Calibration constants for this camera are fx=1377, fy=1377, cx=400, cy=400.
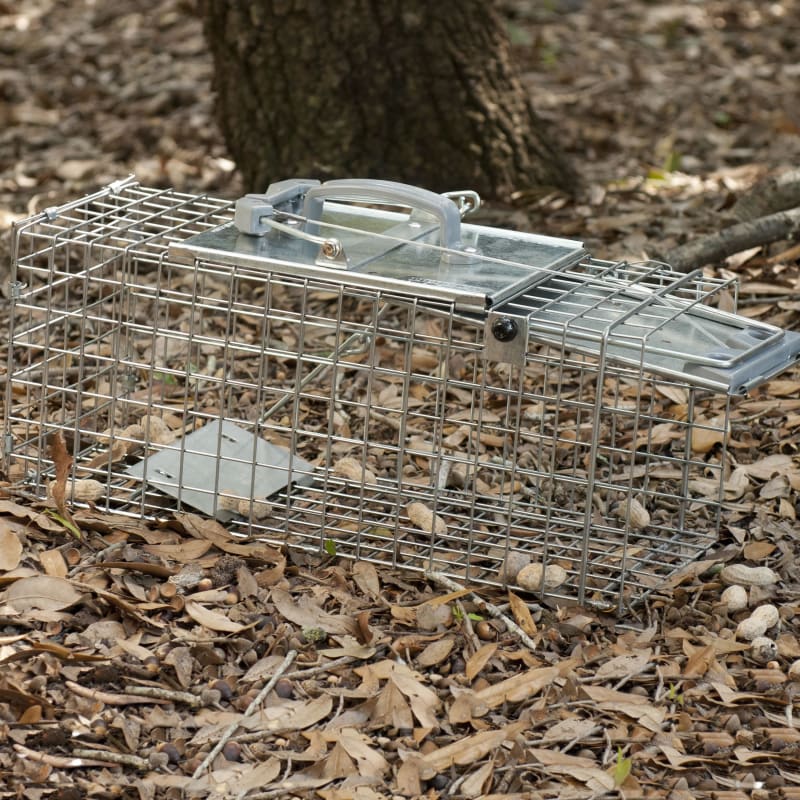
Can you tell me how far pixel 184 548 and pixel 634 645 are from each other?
102 cm

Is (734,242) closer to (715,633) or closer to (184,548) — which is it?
(715,633)

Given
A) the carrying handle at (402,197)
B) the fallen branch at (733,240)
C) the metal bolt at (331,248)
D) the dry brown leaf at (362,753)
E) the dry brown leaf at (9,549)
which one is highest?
the carrying handle at (402,197)

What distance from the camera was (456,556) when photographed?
3.20 meters

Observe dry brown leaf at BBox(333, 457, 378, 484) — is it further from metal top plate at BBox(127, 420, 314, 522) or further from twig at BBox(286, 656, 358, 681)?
twig at BBox(286, 656, 358, 681)

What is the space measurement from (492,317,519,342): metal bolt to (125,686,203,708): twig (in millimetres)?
947

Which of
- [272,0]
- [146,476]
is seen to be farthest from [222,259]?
[272,0]

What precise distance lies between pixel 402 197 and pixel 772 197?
2.03m

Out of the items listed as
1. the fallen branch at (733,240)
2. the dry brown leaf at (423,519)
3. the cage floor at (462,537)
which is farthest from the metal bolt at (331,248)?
the fallen branch at (733,240)

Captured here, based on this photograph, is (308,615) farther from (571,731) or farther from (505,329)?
(505,329)

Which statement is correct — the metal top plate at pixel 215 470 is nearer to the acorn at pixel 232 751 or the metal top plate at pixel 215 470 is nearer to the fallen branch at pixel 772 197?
the acorn at pixel 232 751

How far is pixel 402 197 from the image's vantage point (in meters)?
3.02

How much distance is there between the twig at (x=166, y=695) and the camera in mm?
2662

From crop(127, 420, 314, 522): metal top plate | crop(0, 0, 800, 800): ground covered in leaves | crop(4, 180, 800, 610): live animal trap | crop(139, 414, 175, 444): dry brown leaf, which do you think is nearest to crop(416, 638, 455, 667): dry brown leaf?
crop(0, 0, 800, 800): ground covered in leaves

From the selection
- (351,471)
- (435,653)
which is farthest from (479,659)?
(351,471)
